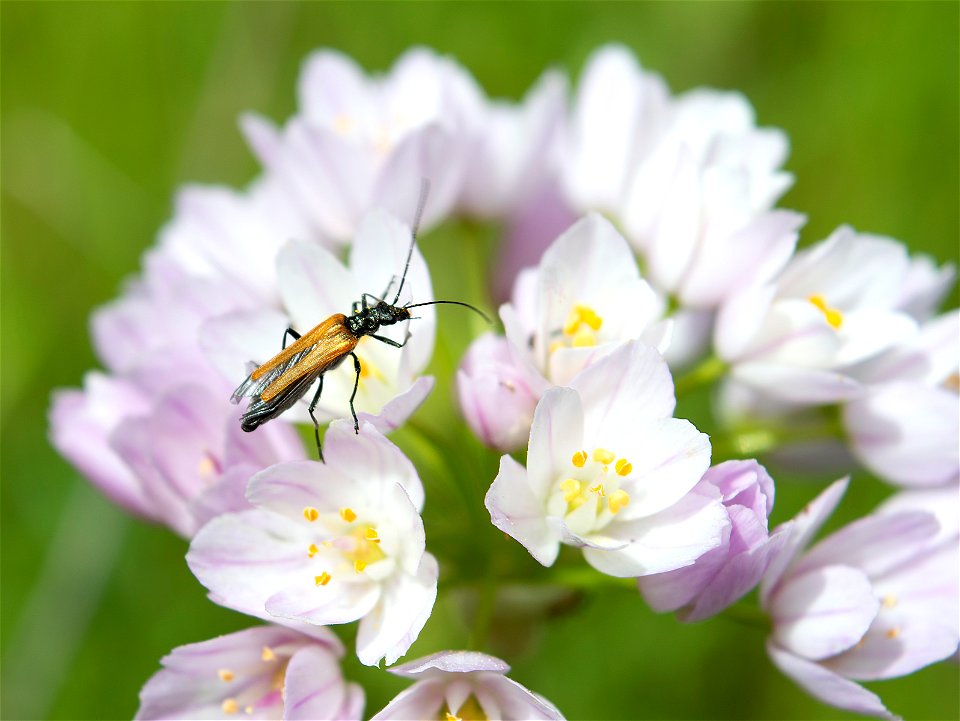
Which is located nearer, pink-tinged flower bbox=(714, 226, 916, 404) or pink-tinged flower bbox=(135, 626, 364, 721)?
pink-tinged flower bbox=(135, 626, 364, 721)

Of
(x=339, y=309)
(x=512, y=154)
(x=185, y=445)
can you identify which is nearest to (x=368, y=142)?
(x=512, y=154)

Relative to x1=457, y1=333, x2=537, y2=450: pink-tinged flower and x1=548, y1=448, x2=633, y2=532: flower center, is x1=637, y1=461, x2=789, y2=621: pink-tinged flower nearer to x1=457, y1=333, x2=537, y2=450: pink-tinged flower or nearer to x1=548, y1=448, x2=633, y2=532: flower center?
x1=548, y1=448, x2=633, y2=532: flower center

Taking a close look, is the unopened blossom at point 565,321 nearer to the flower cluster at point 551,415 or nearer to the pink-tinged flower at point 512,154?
the flower cluster at point 551,415

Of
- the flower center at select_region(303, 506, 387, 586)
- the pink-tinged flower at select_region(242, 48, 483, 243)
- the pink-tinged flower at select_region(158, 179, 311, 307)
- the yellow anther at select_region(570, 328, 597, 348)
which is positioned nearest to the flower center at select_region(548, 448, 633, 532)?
the yellow anther at select_region(570, 328, 597, 348)

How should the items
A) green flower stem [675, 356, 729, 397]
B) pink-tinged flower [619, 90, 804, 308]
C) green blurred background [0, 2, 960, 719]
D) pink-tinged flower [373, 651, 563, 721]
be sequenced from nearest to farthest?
pink-tinged flower [373, 651, 563, 721] < pink-tinged flower [619, 90, 804, 308] < green flower stem [675, 356, 729, 397] < green blurred background [0, 2, 960, 719]

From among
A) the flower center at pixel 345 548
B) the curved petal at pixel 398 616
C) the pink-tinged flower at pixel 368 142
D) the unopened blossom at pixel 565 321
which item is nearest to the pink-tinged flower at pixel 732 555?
the unopened blossom at pixel 565 321

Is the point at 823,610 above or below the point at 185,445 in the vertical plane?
below

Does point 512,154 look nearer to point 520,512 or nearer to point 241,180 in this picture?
point 520,512
